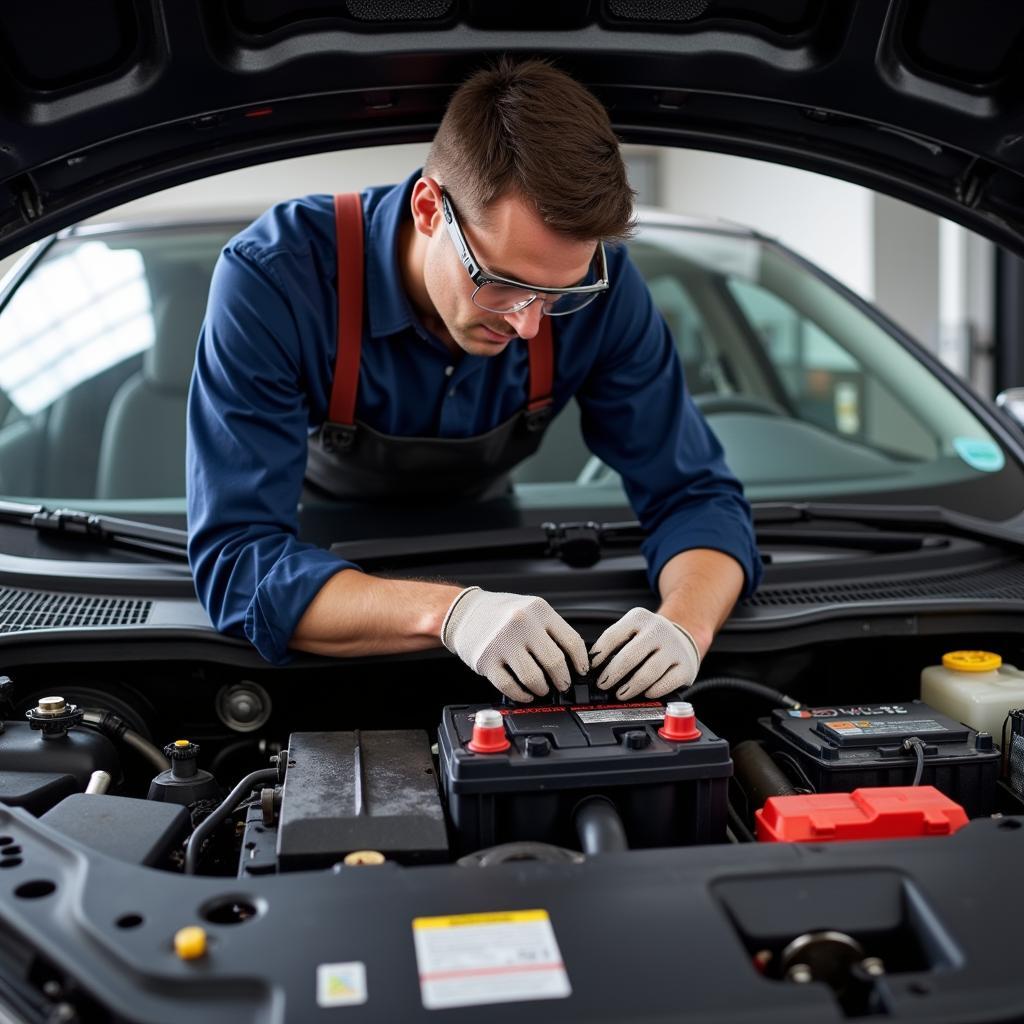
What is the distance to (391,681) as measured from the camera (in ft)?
5.06

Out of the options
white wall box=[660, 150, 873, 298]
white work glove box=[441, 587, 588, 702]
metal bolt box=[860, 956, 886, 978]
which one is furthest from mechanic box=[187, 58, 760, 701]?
white wall box=[660, 150, 873, 298]

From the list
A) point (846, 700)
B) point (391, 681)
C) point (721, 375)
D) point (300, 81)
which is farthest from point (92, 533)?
point (721, 375)

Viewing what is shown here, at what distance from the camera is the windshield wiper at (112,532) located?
1669mm

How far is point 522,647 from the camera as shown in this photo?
51.7 inches

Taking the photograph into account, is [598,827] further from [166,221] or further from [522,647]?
[166,221]

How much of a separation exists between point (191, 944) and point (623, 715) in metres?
0.55

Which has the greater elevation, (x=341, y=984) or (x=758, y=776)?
(x=758, y=776)

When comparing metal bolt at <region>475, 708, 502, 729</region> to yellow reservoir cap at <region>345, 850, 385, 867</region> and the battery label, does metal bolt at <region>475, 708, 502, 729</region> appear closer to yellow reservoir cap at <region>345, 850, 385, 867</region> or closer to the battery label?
yellow reservoir cap at <region>345, 850, 385, 867</region>

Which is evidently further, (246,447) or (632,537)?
(632,537)

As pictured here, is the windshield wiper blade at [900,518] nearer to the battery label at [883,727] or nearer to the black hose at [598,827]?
the battery label at [883,727]

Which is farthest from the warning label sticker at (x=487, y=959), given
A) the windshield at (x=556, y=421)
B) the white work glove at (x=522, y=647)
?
the windshield at (x=556, y=421)

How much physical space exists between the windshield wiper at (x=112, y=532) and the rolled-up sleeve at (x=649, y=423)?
685 millimetres

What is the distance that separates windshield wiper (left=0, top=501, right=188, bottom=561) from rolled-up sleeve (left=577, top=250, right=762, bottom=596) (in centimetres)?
69

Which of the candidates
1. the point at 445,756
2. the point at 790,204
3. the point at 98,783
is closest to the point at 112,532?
the point at 98,783
